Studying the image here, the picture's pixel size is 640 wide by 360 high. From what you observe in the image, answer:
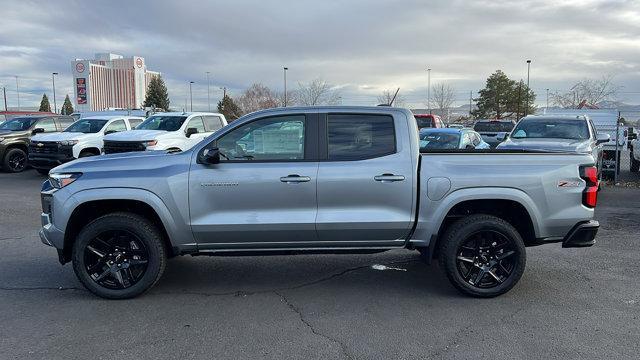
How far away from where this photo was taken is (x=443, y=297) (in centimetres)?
511

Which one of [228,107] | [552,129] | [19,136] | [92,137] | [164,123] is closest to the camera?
[552,129]

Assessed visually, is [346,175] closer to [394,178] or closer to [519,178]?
[394,178]

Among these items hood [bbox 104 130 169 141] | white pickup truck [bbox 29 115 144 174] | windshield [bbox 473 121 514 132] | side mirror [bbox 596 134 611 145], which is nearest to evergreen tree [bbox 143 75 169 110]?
windshield [bbox 473 121 514 132]

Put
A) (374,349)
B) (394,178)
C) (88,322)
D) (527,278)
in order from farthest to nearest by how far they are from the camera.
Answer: (527,278), (394,178), (88,322), (374,349)

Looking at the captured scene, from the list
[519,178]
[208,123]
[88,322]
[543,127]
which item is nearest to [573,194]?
[519,178]

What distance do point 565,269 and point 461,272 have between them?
1.77 m

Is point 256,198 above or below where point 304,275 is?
above

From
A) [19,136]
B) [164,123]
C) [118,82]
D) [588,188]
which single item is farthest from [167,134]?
[118,82]

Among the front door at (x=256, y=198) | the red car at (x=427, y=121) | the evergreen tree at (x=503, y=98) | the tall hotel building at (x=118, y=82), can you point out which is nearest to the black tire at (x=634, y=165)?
the red car at (x=427, y=121)

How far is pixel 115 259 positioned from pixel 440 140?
9605 millimetres

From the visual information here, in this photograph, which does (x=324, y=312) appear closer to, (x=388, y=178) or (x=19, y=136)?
(x=388, y=178)

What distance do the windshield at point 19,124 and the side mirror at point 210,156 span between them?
47.6 ft

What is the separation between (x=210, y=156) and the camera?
15.6 feet

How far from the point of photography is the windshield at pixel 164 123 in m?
14.4
